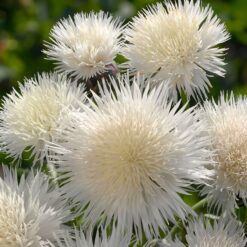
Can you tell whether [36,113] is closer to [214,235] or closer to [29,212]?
[29,212]

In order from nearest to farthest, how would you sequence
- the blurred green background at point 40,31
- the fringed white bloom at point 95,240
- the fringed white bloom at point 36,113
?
the fringed white bloom at point 95,240 < the fringed white bloom at point 36,113 < the blurred green background at point 40,31

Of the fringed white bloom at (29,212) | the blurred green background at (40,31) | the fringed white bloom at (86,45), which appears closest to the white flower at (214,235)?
the fringed white bloom at (29,212)

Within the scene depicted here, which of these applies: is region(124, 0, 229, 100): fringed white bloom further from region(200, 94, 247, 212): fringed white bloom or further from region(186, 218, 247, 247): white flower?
region(186, 218, 247, 247): white flower

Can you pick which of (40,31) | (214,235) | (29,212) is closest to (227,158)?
(214,235)

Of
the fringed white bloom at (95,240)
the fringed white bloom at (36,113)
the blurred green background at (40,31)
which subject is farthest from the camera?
the blurred green background at (40,31)

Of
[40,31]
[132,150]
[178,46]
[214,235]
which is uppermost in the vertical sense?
[40,31]

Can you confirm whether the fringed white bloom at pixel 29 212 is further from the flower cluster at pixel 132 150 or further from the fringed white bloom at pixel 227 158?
the fringed white bloom at pixel 227 158
